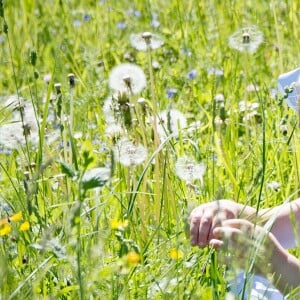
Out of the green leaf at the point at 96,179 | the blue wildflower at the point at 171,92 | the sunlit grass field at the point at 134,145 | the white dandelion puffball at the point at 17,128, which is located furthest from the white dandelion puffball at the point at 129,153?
the blue wildflower at the point at 171,92

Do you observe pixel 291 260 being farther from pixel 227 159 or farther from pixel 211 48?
pixel 211 48

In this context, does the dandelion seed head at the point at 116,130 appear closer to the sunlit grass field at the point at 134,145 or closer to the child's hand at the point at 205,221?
the sunlit grass field at the point at 134,145

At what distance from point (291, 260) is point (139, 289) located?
356mm

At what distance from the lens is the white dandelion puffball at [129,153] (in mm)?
2125

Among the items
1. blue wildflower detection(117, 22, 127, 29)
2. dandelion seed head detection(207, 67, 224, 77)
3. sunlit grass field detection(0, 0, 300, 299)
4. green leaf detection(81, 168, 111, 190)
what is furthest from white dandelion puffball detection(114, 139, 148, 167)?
blue wildflower detection(117, 22, 127, 29)

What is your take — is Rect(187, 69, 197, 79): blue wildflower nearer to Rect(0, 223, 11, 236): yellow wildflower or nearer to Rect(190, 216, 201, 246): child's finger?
Rect(190, 216, 201, 246): child's finger

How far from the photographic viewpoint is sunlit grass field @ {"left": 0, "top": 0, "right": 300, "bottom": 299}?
178cm

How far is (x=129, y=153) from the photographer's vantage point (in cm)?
A: 214

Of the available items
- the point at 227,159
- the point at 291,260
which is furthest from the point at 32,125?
the point at 291,260

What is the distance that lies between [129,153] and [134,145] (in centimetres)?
5

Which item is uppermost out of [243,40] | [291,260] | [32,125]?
[243,40]

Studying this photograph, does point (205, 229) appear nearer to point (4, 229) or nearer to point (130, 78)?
point (130, 78)

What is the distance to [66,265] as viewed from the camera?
6.07ft

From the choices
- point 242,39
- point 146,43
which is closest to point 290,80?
point 242,39
